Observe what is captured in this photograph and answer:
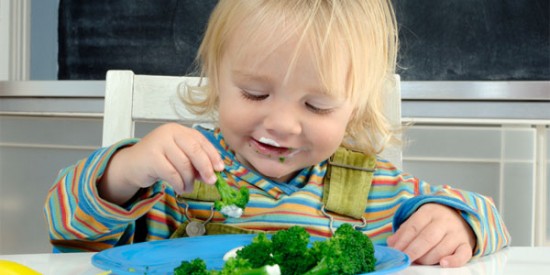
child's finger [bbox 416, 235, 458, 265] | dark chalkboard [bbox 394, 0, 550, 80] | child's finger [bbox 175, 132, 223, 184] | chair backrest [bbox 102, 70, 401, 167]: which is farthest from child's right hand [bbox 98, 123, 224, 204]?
dark chalkboard [bbox 394, 0, 550, 80]

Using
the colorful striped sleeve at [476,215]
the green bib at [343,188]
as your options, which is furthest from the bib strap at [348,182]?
the colorful striped sleeve at [476,215]

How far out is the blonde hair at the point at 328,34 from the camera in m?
0.83

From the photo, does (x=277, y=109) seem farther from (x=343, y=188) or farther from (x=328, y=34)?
(x=343, y=188)

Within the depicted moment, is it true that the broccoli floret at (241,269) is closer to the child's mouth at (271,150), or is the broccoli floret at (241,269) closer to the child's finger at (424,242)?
the child's finger at (424,242)

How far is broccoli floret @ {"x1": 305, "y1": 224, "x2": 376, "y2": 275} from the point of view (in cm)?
50

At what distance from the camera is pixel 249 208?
951mm

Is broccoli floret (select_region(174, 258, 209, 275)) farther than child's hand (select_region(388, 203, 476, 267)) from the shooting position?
No

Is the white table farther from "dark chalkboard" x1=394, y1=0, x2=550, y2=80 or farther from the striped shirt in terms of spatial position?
"dark chalkboard" x1=394, y1=0, x2=550, y2=80

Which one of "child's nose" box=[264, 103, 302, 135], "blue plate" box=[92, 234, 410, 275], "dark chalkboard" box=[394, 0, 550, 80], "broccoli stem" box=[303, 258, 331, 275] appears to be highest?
"dark chalkboard" box=[394, 0, 550, 80]

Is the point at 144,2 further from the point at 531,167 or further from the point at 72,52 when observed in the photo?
the point at 531,167

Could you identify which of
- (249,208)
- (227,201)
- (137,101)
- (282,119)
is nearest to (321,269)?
(227,201)

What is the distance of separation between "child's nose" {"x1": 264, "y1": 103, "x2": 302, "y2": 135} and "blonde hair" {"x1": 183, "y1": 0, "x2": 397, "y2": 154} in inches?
2.1

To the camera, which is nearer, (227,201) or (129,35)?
(227,201)

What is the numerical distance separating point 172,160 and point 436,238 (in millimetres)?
284
